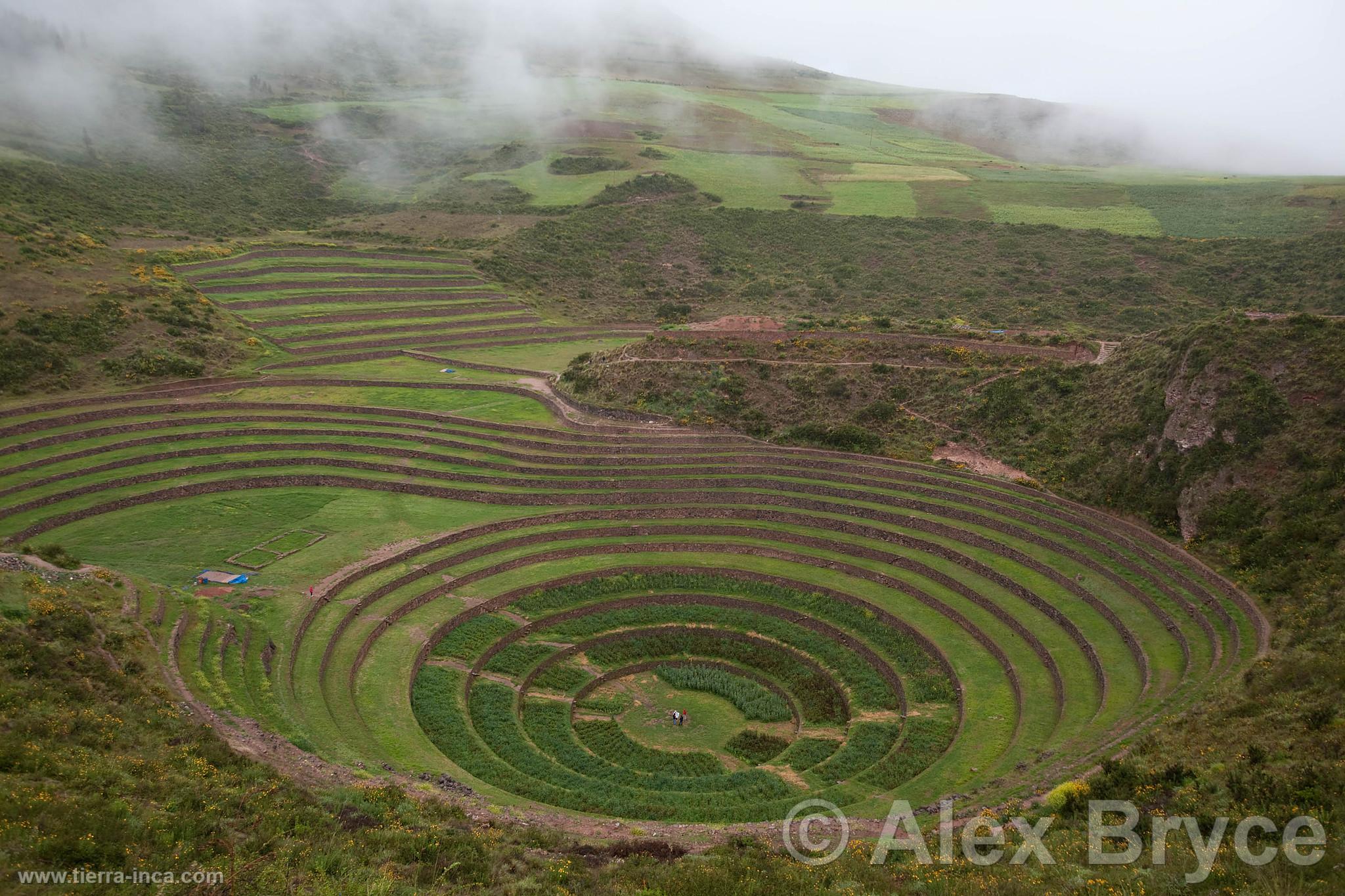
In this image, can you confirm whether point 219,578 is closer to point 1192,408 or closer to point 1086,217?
point 1192,408

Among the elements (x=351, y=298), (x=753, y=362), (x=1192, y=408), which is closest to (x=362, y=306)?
(x=351, y=298)

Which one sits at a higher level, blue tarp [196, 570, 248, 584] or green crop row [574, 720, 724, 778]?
blue tarp [196, 570, 248, 584]

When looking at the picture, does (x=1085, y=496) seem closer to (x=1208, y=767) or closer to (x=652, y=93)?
(x=1208, y=767)

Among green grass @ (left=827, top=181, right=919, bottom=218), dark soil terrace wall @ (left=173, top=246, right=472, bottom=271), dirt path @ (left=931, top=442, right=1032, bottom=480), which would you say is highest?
green grass @ (left=827, top=181, right=919, bottom=218)

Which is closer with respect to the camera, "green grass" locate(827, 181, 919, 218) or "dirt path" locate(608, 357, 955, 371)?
"dirt path" locate(608, 357, 955, 371)

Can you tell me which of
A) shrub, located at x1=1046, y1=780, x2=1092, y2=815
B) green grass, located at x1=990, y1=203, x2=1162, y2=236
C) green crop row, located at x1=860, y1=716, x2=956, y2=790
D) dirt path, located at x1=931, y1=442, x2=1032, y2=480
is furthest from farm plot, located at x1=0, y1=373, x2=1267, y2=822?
green grass, located at x1=990, y1=203, x2=1162, y2=236

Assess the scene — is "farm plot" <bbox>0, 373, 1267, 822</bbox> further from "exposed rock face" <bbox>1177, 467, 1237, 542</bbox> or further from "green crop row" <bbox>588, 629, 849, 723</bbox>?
"exposed rock face" <bbox>1177, 467, 1237, 542</bbox>

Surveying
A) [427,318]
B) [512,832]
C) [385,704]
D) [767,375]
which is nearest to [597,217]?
[427,318]

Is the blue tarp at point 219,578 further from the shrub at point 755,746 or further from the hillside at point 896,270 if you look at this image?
the hillside at point 896,270

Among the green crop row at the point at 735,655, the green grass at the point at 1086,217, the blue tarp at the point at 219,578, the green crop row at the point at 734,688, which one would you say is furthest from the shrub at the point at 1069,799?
the green grass at the point at 1086,217

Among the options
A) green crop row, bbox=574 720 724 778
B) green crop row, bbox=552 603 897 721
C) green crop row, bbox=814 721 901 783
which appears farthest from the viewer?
green crop row, bbox=552 603 897 721
